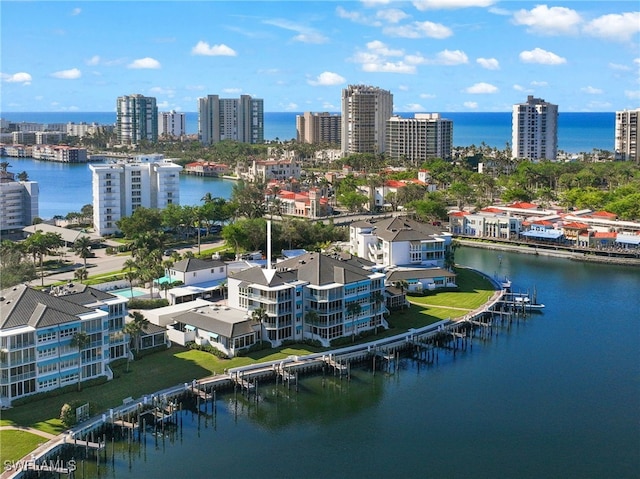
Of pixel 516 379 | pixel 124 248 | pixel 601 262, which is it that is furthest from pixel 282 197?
Answer: pixel 516 379

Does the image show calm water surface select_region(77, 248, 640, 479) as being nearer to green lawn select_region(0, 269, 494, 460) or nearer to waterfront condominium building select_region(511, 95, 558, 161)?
green lawn select_region(0, 269, 494, 460)

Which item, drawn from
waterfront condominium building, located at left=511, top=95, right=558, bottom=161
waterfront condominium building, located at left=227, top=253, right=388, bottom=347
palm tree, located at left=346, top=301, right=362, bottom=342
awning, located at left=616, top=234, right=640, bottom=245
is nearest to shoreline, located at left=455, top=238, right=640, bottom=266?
awning, located at left=616, top=234, right=640, bottom=245

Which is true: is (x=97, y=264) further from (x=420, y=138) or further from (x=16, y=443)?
(x=420, y=138)

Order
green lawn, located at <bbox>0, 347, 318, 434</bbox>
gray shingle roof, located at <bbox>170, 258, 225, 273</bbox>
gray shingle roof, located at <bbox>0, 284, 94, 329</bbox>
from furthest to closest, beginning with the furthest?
gray shingle roof, located at <bbox>170, 258, 225, 273</bbox> → gray shingle roof, located at <bbox>0, 284, 94, 329</bbox> → green lawn, located at <bbox>0, 347, 318, 434</bbox>

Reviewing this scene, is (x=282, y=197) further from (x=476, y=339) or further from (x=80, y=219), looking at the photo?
(x=476, y=339)

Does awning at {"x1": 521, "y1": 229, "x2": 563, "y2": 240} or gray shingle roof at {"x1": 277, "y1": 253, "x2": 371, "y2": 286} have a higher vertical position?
awning at {"x1": 521, "y1": 229, "x2": 563, "y2": 240}
